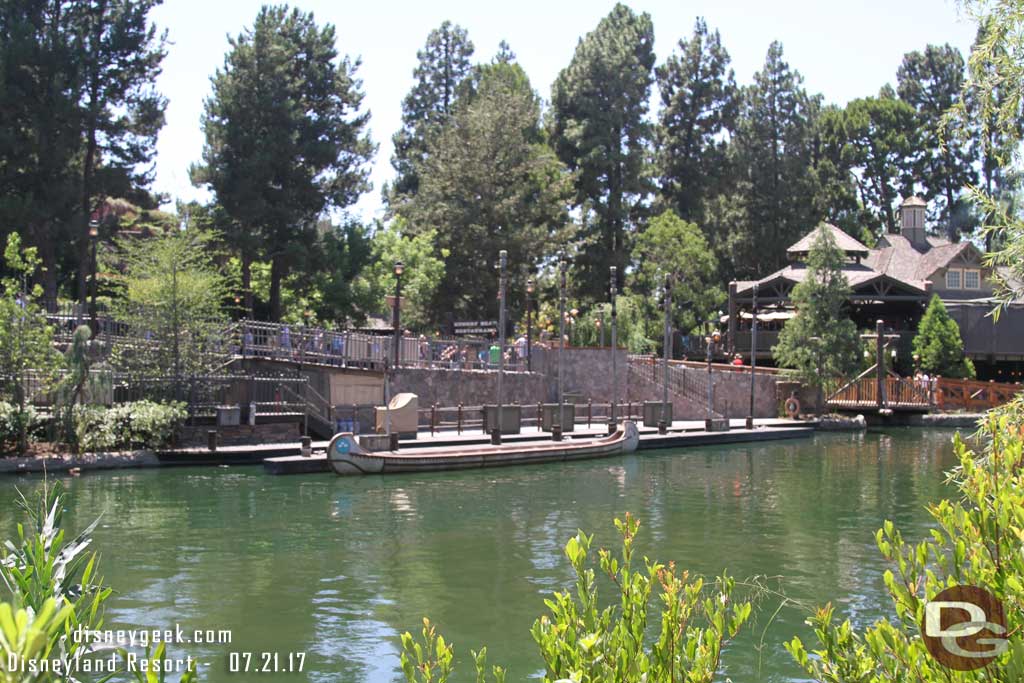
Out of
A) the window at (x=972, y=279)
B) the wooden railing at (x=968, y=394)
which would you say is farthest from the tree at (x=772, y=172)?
the wooden railing at (x=968, y=394)

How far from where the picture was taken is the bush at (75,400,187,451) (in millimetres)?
30188

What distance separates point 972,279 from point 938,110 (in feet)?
80.4

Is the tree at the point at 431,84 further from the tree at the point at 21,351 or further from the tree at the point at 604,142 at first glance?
the tree at the point at 21,351

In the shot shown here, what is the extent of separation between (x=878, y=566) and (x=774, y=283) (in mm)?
43190

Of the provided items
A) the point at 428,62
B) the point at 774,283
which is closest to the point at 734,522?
the point at 774,283

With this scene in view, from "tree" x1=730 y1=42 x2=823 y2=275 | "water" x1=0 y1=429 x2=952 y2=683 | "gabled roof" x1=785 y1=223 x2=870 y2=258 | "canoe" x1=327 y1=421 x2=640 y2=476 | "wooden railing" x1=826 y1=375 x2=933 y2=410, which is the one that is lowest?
"water" x1=0 y1=429 x2=952 y2=683

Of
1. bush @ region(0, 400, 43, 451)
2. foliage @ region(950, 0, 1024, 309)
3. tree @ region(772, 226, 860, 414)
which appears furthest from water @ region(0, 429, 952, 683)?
tree @ region(772, 226, 860, 414)

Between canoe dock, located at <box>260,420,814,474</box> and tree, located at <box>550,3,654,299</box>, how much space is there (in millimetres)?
19238

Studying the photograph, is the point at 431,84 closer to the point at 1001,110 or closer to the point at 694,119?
the point at 694,119

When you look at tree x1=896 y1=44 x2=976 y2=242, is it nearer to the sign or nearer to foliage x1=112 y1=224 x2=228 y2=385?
the sign

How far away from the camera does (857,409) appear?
5056cm

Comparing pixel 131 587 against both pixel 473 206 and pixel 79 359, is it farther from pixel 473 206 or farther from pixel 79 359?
pixel 473 206

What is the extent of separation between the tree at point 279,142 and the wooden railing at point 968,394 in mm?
30084

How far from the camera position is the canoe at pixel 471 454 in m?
29.0
